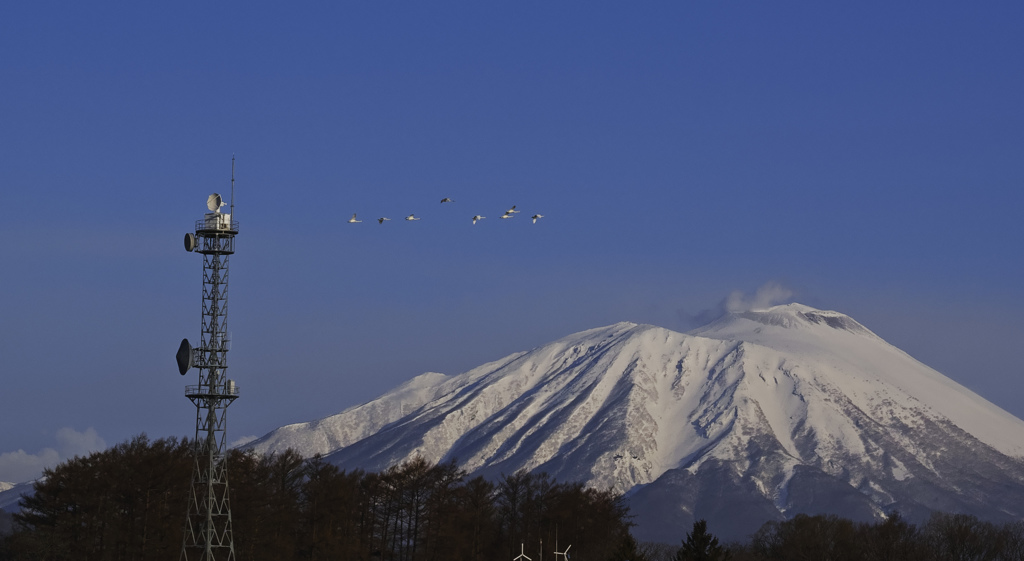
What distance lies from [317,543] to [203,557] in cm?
2332

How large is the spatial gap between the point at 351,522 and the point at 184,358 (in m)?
34.3

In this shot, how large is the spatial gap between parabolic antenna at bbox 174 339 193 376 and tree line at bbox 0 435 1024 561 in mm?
12811

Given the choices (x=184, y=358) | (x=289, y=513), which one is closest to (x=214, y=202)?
(x=184, y=358)

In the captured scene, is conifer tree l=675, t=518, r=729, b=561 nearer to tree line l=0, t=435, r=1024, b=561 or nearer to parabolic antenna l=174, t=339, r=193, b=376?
tree line l=0, t=435, r=1024, b=561

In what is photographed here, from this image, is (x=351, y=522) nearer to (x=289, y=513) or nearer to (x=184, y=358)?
(x=289, y=513)

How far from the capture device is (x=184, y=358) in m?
68.7

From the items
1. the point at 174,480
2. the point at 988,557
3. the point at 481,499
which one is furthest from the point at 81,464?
the point at 988,557

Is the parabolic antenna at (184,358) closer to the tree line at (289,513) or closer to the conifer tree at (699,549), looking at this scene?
the tree line at (289,513)

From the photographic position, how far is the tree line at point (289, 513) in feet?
263

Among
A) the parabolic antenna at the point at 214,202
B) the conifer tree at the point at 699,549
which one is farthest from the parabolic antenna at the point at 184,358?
the conifer tree at the point at 699,549

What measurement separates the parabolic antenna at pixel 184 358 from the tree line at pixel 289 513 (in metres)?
12.9

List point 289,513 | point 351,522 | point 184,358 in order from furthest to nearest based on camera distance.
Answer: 1. point 351,522
2. point 289,513
3. point 184,358

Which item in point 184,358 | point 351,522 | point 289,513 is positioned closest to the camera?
point 184,358

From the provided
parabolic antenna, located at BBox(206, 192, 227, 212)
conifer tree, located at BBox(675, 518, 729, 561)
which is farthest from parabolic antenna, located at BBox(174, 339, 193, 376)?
conifer tree, located at BBox(675, 518, 729, 561)
